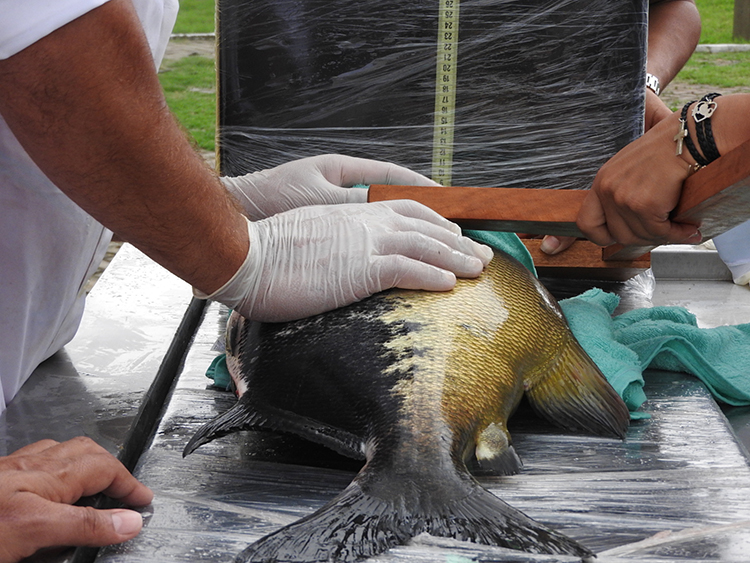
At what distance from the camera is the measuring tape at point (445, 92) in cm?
246

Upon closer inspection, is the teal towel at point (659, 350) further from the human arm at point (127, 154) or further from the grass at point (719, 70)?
the grass at point (719, 70)

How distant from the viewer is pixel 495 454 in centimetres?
129

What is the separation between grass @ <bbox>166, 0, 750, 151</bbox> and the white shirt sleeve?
22.2ft

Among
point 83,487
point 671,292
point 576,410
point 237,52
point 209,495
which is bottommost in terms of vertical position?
point 671,292

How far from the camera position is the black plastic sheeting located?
114 centimetres

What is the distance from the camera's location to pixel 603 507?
1.24 meters

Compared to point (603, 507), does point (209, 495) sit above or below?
above

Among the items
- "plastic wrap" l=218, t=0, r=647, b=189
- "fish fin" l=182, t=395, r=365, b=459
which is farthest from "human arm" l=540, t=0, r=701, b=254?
"fish fin" l=182, t=395, r=365, b=459

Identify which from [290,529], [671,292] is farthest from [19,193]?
[671,292]

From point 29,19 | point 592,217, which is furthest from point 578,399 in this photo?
point 29,19

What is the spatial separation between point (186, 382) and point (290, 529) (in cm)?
77

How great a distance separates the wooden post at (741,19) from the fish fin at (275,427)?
13053mm

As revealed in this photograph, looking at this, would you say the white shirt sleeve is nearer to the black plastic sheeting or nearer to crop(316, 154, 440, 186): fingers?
the black plastic sheeting

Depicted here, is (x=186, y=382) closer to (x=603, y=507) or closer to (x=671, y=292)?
(x=603, y=507)
